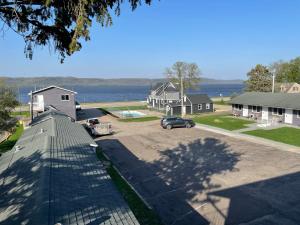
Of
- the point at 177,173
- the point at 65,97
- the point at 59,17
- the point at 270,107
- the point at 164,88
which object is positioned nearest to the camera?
the point at 59,17

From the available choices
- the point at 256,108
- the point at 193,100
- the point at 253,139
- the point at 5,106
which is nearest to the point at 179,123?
the point at 253,139

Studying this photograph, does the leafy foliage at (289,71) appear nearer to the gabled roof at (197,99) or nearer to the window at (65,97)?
the gabled roof at (197,99)

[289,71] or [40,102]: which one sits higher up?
[289,71]

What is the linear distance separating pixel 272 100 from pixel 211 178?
1039 inches

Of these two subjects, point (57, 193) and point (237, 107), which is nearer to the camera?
point (57, 193)

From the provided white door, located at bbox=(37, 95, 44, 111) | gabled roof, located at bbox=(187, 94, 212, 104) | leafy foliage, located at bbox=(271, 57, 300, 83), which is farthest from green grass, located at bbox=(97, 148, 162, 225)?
leafy foliage, located at bbox=(271, 57, 300, 83)

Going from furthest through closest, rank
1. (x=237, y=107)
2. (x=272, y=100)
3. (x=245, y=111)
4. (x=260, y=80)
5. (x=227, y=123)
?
(x=260, y=80) → (x=237, y=107) → (x=245, y=111) → (x=272, y=100) → (x=227, y=123)

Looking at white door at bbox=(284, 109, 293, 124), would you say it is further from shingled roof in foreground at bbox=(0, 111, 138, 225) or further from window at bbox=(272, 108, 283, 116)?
shingled roof in foreground at bbox=(0, 111, 138, 225)

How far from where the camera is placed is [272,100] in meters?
39.8

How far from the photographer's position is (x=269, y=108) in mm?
39375

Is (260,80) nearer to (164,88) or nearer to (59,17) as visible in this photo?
(164,88)

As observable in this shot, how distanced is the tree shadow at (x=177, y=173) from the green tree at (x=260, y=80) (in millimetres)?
43425

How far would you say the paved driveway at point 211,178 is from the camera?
13250 mm

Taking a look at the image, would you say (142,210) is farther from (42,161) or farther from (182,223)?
(42,161)
